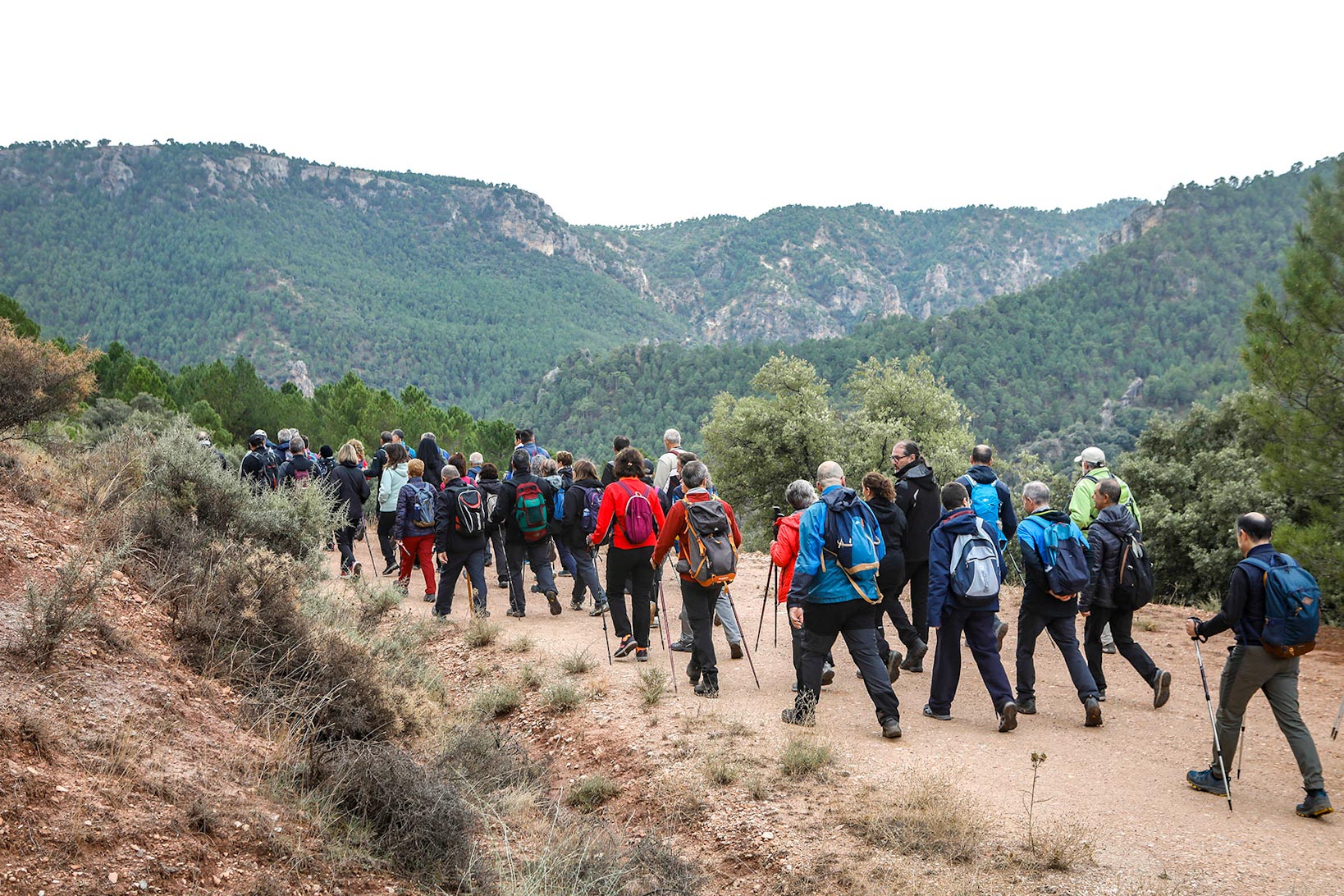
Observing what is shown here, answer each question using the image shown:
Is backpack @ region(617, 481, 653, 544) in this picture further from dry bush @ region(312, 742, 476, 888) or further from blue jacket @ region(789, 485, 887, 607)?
dry bush @ region(312, 742, 476, 888)

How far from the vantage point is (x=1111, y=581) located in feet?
23.7

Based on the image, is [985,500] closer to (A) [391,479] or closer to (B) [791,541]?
(B) [791,541]

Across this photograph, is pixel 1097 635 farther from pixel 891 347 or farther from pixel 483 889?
pixel 891 347

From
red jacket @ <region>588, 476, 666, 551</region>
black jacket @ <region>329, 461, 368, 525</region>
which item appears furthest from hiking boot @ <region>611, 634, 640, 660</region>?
black jacket @ <region>329, 461, 368, 525</region>

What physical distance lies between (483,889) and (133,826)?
1.56m

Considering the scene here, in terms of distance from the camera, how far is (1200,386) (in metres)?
76.2

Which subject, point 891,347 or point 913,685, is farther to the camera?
point 891,347

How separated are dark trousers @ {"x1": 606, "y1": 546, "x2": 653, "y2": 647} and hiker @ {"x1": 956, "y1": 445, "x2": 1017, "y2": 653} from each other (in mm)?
2958

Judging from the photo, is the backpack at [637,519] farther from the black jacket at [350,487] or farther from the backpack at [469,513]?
the black jacket at [350,487]

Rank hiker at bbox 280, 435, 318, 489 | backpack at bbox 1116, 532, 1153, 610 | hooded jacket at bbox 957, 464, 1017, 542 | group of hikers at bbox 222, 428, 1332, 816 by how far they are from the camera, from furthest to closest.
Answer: hiker at bbox 280, 435, 318, 489, hooded jacket at bbox 957, 464, 1017, 542, backpack at bbox 1116, 532, 1153, 610, group of hikers at bbox 222, 428, 1332, 816

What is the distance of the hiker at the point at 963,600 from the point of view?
21.7 feet

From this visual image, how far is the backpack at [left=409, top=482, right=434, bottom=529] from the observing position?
10.5m

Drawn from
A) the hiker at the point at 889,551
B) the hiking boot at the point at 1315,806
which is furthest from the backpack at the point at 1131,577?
the hiking boot at the point at 1315,806

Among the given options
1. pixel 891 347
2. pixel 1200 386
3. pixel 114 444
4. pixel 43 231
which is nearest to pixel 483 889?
pixel 114 444
